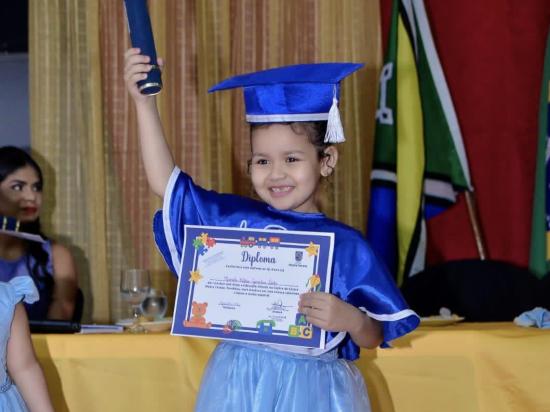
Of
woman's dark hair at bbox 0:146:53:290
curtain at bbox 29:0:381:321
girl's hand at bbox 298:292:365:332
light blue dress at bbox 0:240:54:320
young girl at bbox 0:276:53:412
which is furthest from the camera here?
curtain at bbox 29:0:381:321

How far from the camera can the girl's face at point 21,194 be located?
138 inches

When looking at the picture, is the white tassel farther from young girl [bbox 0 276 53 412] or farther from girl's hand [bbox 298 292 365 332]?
young girl [bbox 0 276 53 412]

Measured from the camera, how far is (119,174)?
4176 millimetres

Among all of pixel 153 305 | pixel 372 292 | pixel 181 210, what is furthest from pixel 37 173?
pixel 372 292

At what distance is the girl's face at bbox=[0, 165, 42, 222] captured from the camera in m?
3.50

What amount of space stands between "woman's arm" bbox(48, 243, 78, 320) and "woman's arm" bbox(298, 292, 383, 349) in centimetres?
192

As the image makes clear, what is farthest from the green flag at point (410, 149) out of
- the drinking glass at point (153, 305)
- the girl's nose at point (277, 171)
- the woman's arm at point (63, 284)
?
the girl's nose at point (277, 171)

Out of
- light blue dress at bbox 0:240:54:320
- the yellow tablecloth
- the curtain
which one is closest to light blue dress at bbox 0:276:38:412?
the yellow tablecloth

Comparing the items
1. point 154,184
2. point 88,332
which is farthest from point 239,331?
point 88,332

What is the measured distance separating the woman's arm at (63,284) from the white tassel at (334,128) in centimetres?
193

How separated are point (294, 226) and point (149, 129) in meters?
0.34

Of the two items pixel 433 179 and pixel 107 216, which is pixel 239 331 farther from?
pixel 107 216

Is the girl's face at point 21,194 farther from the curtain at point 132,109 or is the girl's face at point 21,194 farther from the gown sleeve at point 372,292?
the gown sleeve at point 372,292

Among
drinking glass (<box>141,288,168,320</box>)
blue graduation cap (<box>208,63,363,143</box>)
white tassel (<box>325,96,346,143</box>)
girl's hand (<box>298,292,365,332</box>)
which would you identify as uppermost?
blue graduation cap (<box>208,63,363,143</box>)
